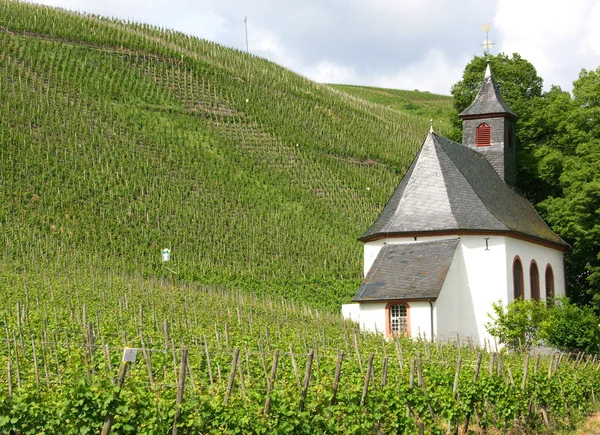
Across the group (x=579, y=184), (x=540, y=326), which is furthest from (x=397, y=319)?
(x=579, y=184)

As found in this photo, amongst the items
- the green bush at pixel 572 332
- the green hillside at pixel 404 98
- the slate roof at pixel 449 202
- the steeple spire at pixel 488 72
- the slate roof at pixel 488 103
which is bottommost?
the green bush at pixel 572 332

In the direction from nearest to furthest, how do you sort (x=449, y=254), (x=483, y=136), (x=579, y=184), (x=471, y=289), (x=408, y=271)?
(x=408, y=271), (x=449, y=254), (x=471, y=289), (x=579, y=184), (x=483, y=136)

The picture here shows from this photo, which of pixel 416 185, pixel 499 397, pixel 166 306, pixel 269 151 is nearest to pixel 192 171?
pixel 269 151

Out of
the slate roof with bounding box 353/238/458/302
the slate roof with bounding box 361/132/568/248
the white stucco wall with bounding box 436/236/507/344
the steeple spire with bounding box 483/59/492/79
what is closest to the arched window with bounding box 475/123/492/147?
the steeple spire with bounding box 483/59/492/79

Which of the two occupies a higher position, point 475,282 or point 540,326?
point 475,282

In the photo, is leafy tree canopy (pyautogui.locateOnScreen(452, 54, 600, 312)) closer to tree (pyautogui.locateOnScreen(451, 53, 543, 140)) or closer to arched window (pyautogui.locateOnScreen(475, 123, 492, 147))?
tree (pyautogui.locateOnScreen(451, 53, 543, 140))

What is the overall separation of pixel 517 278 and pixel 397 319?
5.70 m

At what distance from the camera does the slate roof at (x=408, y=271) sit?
3055 centimetres

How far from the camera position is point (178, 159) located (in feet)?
162

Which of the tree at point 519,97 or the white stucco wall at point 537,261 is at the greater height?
the tree at point 519,97

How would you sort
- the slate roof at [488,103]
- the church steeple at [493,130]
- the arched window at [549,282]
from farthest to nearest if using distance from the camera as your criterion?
1. the slate roof at [488,103]
2. the church steeple at [493,130]
3. the arched window at [549,282]

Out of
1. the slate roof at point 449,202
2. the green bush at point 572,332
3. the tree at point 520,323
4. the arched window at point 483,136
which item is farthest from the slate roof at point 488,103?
the tree at point 520,323

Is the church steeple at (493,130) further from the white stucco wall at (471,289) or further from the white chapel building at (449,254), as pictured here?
the white stucco wall at (471,289)

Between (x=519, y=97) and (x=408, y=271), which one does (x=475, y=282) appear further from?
(x=519, y=97)
